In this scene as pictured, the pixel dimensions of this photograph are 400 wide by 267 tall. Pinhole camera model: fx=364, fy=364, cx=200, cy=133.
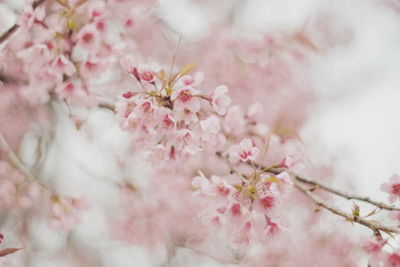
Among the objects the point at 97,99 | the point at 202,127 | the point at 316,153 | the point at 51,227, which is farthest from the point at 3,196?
the point at 316,153

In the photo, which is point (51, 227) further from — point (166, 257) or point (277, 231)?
point (166, 257)

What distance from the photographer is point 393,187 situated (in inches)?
55.2

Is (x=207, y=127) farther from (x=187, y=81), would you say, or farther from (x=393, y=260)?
(x=393, y=260)

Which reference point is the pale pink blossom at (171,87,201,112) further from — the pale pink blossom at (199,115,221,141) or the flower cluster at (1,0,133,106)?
the flower cluster at (1,0,133,106)

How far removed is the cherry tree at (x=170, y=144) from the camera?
4.30 feet

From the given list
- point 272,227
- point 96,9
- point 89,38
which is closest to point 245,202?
point 272,227

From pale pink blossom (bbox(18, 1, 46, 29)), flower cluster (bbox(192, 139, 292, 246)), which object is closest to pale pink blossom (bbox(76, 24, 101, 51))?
pale pink blossom (bbox(18, 1, 46, 29))

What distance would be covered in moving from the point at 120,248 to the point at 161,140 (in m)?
3.17

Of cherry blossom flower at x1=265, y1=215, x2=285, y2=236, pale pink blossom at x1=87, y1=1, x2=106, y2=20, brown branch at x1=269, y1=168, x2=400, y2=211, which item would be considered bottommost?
cherry blossom flower at x1=265, y1=215, x2=285, y2=236

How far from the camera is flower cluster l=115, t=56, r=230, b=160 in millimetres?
1290

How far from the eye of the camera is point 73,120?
2168 millimetres

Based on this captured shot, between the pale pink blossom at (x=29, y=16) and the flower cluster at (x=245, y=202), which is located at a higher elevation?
the pale pink blossom at (x=29, y=16)

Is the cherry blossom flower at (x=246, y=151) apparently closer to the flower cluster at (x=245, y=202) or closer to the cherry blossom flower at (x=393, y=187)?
the flower cluster at (x=245, y=202)

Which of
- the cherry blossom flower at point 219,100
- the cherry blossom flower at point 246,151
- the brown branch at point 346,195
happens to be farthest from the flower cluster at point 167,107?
the brown branch at point 346,195
